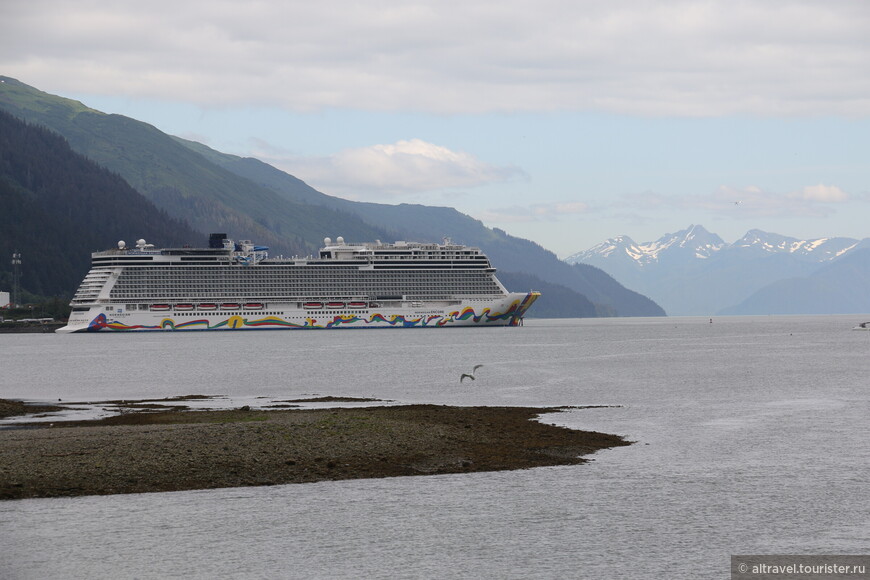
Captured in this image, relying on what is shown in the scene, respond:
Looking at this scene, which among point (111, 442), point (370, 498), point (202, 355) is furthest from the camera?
point (202, 355)

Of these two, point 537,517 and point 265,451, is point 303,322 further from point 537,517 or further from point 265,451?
point 537,517

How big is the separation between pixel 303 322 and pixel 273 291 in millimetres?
7394

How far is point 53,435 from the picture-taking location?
3866cm

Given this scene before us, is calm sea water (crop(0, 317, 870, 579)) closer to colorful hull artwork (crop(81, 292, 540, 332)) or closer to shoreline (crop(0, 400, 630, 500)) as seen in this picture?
shoreline (crop(0, 400, 630, 500))

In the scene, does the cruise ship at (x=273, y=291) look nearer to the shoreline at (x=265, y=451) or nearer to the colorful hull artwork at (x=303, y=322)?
the colorful hull artwork at (x=303, y=322)

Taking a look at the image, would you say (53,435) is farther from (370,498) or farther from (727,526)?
(727,526)

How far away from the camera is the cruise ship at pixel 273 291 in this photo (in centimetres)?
18650

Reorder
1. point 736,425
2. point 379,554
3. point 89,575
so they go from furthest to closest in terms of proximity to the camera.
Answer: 1. point 736,425
2. point 379,554
3. point 89,575

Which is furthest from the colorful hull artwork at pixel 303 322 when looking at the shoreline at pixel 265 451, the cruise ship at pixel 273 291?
the shoreline at pixel 265 451

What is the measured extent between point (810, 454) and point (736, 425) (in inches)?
380

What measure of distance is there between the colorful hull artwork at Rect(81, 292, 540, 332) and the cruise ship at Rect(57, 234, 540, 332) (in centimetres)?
17

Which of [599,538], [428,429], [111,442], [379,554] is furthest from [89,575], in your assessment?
[428,429]

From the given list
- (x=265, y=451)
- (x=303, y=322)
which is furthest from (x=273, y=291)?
(x=265, y=451)

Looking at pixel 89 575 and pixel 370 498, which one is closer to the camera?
pixel 89 575
